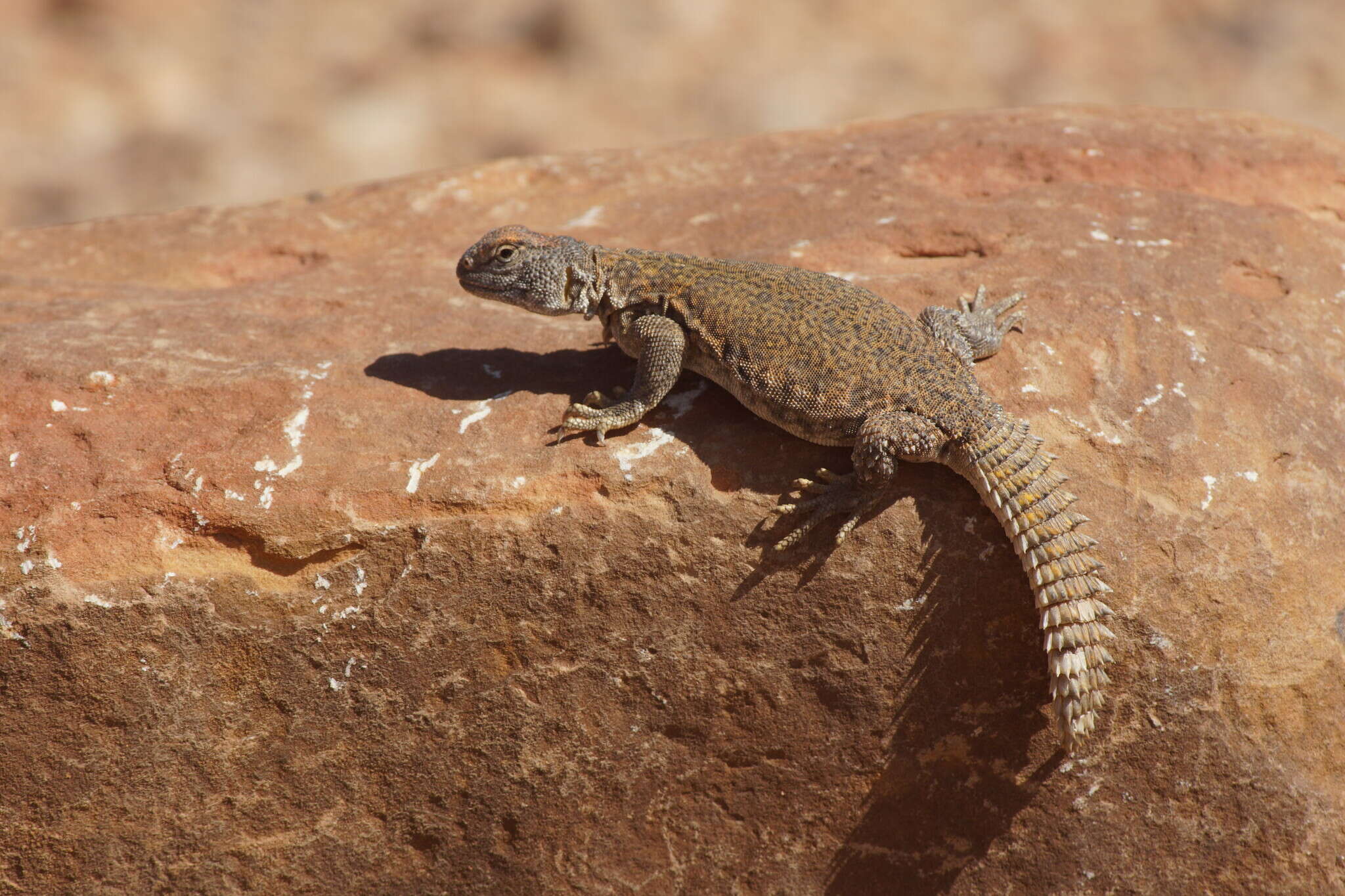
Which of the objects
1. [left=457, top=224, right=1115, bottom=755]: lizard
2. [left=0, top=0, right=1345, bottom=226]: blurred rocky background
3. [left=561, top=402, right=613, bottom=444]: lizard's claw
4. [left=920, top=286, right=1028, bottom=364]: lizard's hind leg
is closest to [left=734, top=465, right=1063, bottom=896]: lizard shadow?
[left=457, top=224, right=1115, bottom=755]: lizard

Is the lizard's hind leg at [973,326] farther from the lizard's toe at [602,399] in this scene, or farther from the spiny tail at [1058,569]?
the lizard's toe at [602,399]

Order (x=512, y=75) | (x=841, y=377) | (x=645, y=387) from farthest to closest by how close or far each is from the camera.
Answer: (x=512, y=75), (x=645, y=387), (x=841, y=377)

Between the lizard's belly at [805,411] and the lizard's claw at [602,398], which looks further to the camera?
the lizard's claw at [602,398]

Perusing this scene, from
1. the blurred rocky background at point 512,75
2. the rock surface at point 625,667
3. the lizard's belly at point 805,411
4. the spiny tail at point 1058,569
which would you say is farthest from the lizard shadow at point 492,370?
the blurred rocky background at point 512,75

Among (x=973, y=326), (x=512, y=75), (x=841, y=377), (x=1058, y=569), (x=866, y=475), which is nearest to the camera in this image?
(x=1058, y=569)

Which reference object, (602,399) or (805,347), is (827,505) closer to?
(805,347)

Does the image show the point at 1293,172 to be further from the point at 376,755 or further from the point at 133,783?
the point at 133,783

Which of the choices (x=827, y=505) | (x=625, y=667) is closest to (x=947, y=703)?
(x=827, y=505)
